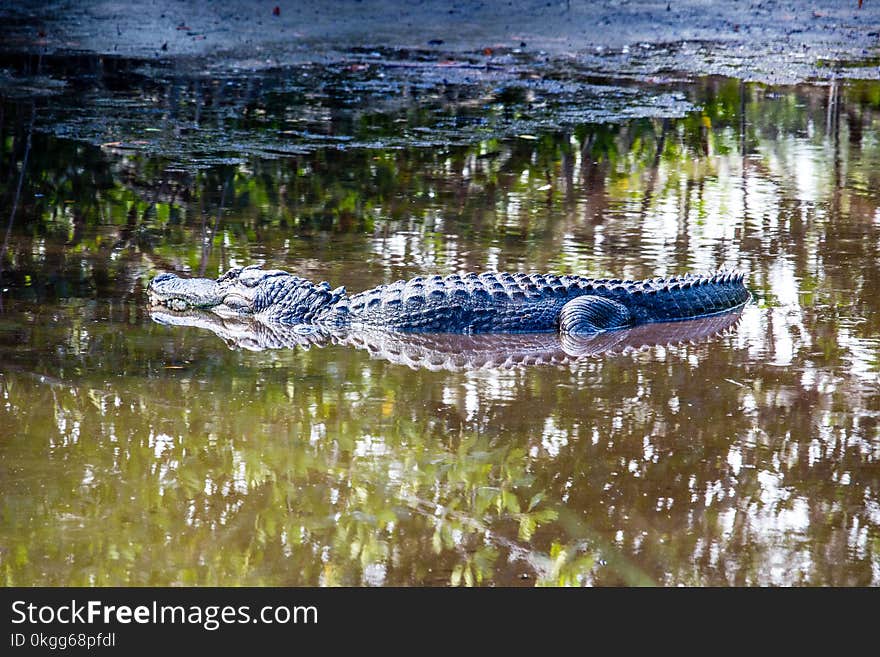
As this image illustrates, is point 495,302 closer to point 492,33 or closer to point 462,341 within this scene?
point 462,341

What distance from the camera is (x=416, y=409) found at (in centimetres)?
554

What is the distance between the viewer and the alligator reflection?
6348 mm

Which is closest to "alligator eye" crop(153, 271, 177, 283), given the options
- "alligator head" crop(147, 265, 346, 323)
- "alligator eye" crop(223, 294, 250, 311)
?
"alligator head" crop(147, 265, 346, 323)

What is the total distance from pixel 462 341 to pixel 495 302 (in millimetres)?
308

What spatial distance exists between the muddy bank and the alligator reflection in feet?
27.8

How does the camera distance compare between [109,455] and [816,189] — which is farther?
[816,189]

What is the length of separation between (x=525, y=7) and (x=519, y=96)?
16.4ft

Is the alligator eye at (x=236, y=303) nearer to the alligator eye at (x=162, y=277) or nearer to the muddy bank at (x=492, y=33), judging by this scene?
the alligator eye at (x=162, y=277)

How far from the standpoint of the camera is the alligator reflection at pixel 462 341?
6348 mm

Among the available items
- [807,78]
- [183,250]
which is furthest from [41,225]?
[807,78]

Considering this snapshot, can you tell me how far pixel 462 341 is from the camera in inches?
265

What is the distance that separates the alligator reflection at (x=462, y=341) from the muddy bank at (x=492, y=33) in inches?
333

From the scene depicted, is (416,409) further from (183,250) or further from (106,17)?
(106,17)

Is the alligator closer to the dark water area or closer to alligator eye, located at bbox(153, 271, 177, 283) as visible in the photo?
alligator eye, located at bbox(153, 271, 177, 283)
